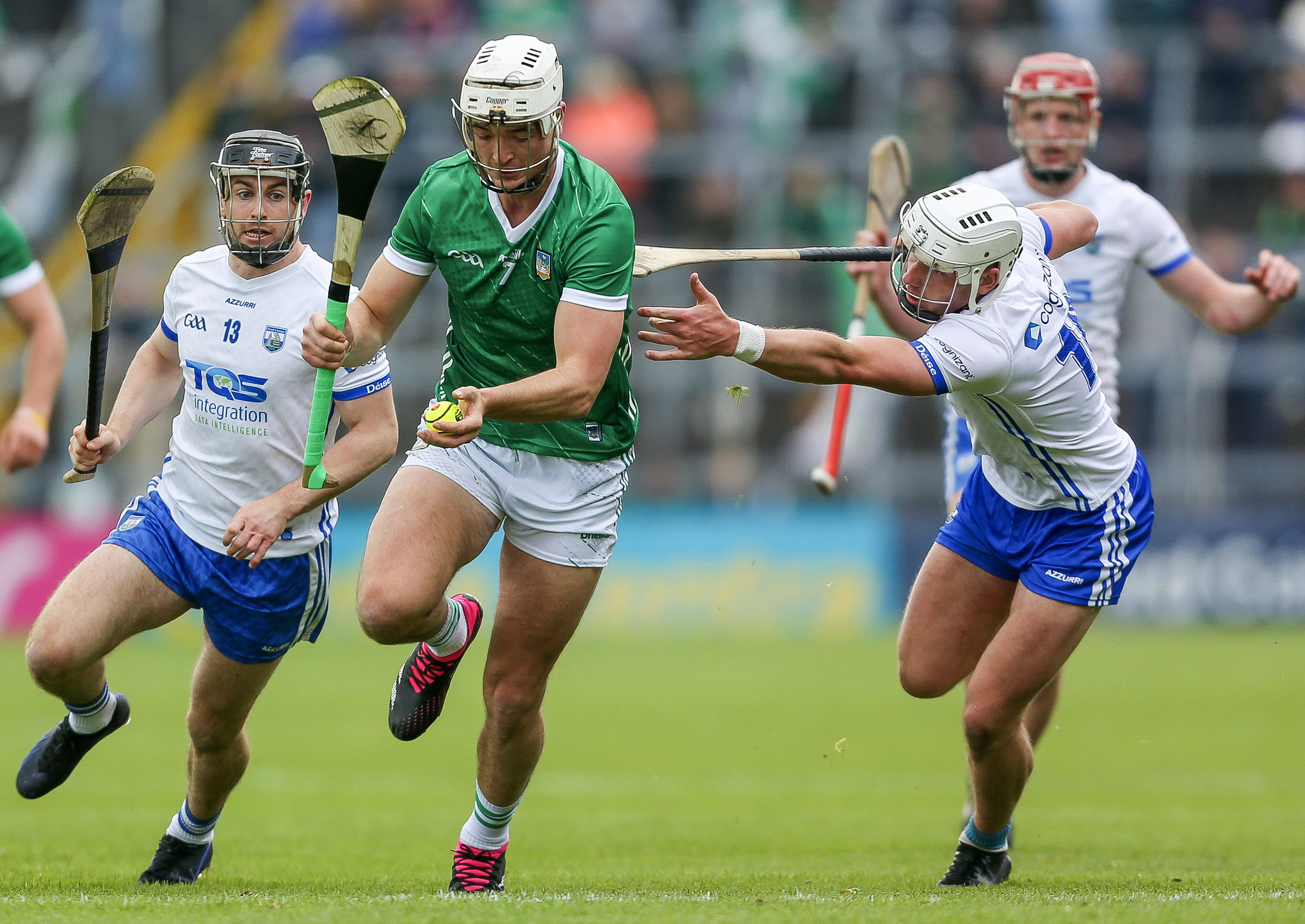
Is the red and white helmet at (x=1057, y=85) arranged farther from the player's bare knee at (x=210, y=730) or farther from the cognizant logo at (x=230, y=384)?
the player's bare knee at (x=210, y=730)

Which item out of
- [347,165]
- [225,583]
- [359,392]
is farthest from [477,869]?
[347,165]

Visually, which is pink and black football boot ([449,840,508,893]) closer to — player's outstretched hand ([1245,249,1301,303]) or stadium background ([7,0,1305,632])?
player's outstretched hand ([1245,249,1301,303])

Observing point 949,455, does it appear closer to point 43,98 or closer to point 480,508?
point 480,508

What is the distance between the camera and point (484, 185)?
6059 millimetres

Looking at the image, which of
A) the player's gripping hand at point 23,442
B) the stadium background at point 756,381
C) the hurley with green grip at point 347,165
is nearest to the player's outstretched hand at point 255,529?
the hurley with green grip at point 347,165

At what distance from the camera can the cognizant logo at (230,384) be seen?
621 cm

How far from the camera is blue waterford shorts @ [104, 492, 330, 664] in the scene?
6.24m

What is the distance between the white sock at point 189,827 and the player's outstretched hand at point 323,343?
1925 millimetres

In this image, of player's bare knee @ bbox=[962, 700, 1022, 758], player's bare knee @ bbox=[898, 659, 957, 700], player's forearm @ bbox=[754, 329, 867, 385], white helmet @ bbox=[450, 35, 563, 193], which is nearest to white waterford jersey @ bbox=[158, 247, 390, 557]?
white helmet @ bbox=[450, 35, 563, 193]

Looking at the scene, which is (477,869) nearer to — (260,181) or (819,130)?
(260,181)

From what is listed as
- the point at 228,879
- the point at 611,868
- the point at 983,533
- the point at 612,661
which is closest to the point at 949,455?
the point at 983,533

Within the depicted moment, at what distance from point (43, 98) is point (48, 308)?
1175cm

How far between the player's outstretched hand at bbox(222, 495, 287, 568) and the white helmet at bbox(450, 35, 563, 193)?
133cm

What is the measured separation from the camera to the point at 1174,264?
7852mm
